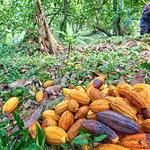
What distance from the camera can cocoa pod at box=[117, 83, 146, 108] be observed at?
7.12 ft

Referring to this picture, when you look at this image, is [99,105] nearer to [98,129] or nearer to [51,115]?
[98,129]

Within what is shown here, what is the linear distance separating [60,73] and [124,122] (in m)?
2.06

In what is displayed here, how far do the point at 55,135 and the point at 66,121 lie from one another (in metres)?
0.14

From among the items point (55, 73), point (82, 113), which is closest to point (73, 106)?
point (82, 113)

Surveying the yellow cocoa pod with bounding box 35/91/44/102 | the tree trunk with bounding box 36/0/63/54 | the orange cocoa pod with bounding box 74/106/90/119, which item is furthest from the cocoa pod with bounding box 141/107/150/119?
the tree trunk with bounding box 36/0/63/54

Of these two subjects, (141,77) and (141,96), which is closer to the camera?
(141,96)

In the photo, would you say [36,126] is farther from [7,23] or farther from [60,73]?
[7,23]

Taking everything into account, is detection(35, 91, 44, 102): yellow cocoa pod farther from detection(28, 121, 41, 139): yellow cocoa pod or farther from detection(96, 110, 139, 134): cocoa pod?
detection(96, 110, 139, 134): cocoa pod

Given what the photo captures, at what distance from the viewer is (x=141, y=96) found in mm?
2223

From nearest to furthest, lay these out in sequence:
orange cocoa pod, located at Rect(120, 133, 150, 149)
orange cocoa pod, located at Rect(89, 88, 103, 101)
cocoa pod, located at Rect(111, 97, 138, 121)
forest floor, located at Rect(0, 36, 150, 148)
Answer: orange cocoa pod, located at Rect(120, 133, 150, 149), cocoa pod, located at Rect(111, 97, 138, 121), orange cocoa pod, located at Rect(89, 88, 103, 101), forest floor, located at Rect(0, 36, 150, 148)

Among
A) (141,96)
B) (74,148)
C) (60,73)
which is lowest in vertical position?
(60,73)

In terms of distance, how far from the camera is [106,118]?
209cm

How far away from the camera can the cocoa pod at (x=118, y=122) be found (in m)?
2.02

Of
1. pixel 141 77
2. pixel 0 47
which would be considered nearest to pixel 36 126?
pixel 141 77
